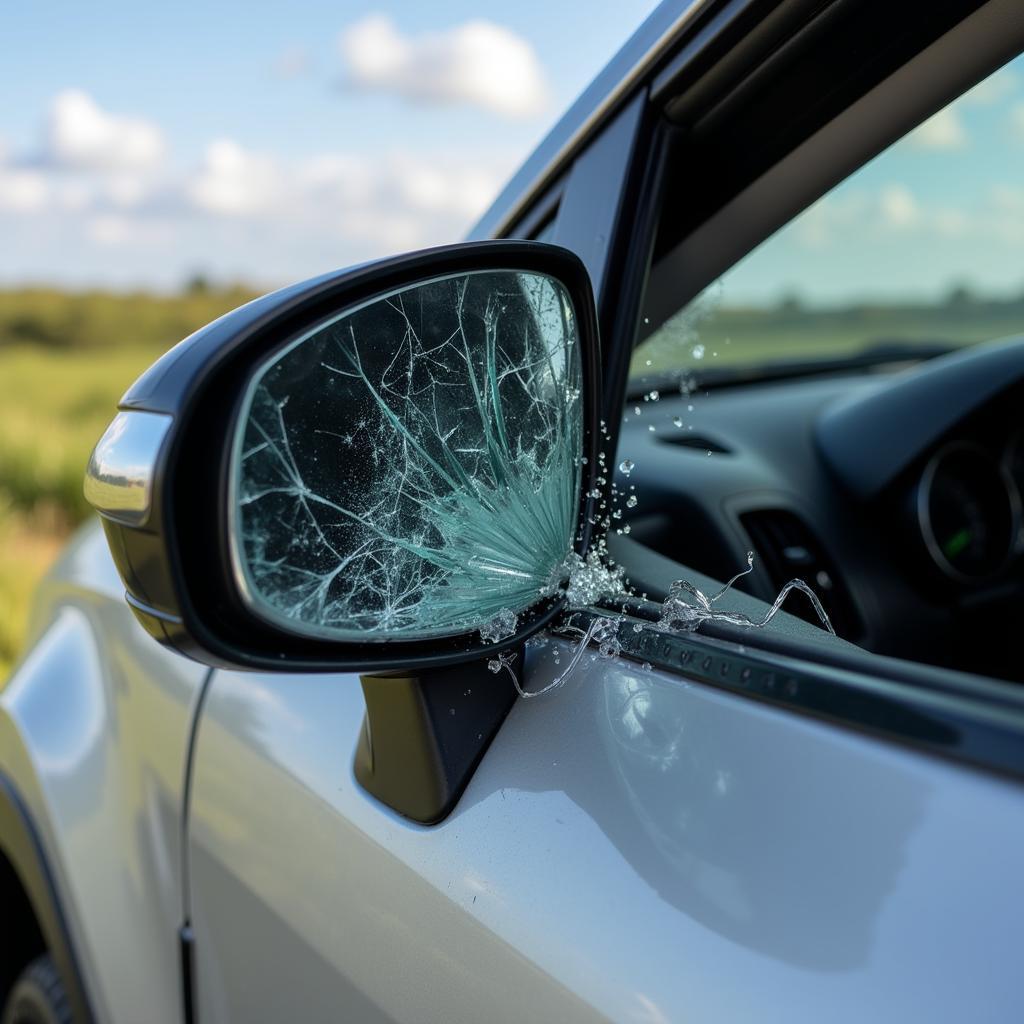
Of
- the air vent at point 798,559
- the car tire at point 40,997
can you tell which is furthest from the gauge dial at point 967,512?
the car tire at point 40,997

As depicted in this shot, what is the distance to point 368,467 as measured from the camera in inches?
47.8

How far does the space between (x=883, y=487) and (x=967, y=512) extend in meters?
0.33

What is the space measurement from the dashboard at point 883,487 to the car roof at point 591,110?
20.9 inches

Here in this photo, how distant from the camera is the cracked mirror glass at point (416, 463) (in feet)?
3.74

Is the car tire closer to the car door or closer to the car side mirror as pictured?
the car door

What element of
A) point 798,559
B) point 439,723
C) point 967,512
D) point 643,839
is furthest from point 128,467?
point 967,512

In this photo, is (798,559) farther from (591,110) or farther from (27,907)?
(27,907)

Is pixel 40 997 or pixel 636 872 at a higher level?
pixel 636 872

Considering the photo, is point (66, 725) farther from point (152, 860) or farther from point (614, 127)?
point (614, 127)

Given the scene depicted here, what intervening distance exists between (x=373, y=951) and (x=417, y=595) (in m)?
0.46

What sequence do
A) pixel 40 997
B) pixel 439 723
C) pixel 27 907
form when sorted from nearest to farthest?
pixel 439 723 < pixel 40 997 < pixel 27 907

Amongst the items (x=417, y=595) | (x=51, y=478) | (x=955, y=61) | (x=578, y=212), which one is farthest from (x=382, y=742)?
(x=51, y=478)

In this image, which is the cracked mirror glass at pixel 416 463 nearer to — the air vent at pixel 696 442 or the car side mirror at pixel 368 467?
the car side mirror at pixel 368 467

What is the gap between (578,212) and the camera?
1.67m
